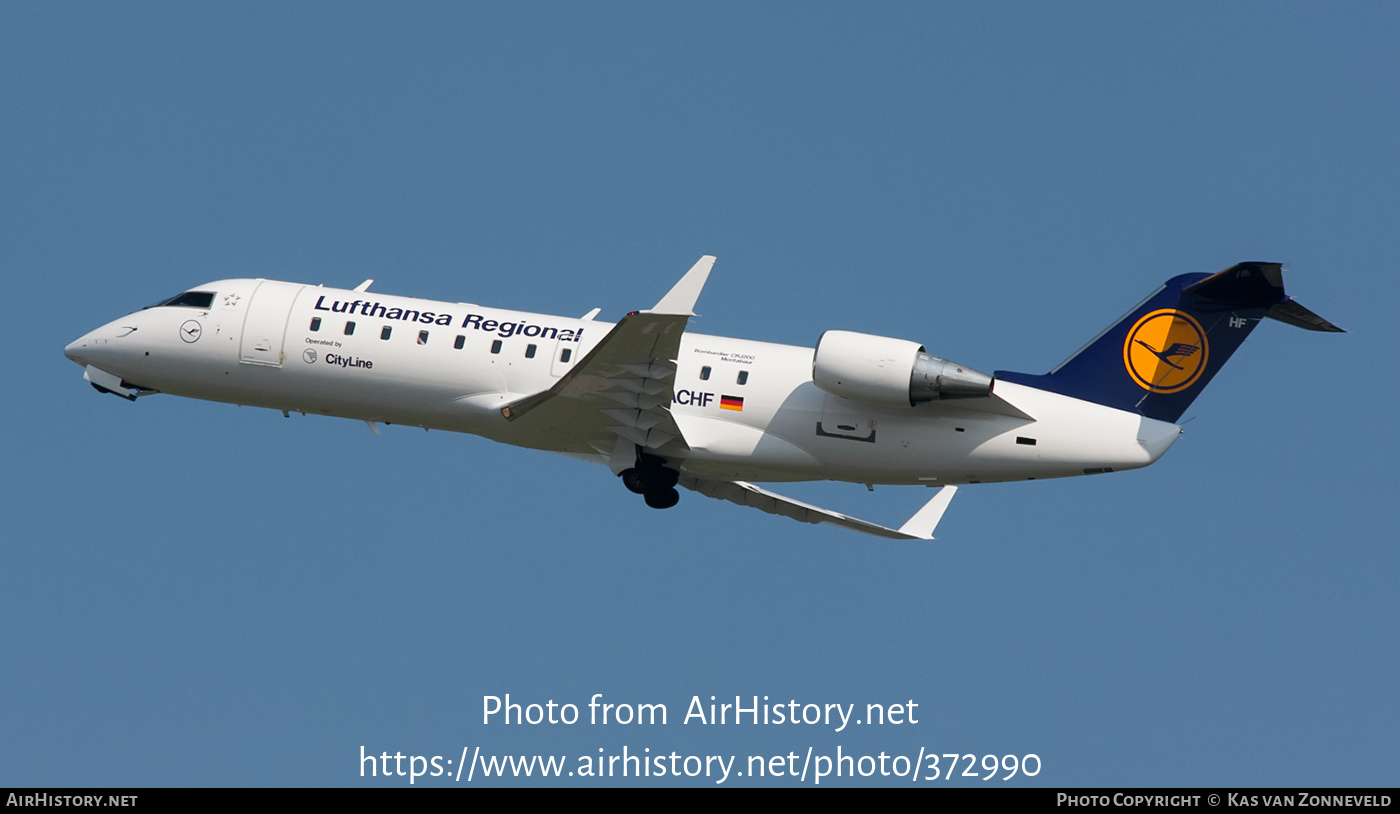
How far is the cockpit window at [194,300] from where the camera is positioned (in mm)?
25469

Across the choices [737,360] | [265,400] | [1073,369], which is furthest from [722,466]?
[265,400]

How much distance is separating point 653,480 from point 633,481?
0.38 meters

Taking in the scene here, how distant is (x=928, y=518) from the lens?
26.0 metres

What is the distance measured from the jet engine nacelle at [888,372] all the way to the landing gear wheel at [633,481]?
143 inches

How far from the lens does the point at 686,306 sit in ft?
68.8

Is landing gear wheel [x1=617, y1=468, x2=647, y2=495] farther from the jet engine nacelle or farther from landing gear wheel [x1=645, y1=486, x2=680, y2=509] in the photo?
the jet engine nacelle

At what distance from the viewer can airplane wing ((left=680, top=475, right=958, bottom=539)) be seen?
85.4 feet

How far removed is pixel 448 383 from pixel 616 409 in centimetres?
298

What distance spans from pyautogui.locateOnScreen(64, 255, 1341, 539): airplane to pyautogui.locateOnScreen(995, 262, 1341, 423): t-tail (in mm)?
24

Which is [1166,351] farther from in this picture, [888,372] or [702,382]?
[702,382]

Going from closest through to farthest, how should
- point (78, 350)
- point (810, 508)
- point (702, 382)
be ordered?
point (702, 382)
point (78, 350)
point (810, 508)

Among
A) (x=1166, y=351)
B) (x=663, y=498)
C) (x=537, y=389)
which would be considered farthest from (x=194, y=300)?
(x=1166, y=351)

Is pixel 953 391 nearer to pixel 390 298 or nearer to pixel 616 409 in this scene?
pixel 616 409

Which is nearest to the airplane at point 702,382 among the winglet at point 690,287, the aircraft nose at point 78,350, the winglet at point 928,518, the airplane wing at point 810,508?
the winglet at point 690,287
